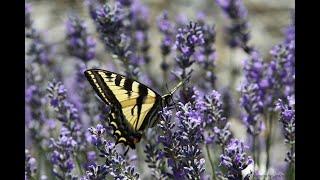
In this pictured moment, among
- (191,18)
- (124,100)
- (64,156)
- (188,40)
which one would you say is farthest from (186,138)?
(191,18)

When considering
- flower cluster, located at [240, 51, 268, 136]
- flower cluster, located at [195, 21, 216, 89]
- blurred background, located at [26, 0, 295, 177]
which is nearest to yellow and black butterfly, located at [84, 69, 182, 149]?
flower cluster, located at [240, 51, 268, 136]

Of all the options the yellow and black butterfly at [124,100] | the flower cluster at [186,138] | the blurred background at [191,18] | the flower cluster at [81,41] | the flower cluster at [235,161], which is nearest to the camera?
the flower cluster at [235,161]

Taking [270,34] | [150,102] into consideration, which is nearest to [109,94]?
[150,102]

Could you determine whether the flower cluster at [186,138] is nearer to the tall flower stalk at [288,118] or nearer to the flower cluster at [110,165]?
the flower cluster at [110,165]

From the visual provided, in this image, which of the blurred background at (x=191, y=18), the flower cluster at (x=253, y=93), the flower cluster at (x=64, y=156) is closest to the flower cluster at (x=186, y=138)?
the flower cluster at (x=64, y=156)

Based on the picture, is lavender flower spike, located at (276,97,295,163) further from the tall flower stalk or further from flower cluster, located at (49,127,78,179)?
flower cluster, located at (49,127,78,179)

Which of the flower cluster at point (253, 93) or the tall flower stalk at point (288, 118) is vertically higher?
the flower cluster at point (253, 93)

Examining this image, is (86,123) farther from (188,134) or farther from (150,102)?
(188,134)
